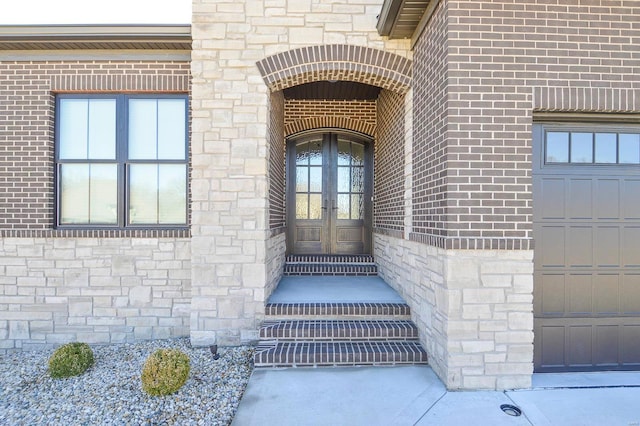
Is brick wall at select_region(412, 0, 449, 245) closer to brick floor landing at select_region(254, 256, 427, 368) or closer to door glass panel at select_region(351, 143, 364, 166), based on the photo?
brick floor landing at select_region(254, 256, 427, 368)

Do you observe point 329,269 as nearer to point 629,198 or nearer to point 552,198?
point 552,198

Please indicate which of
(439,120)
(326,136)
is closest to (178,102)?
(326,136)

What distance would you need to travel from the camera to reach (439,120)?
3.54 m

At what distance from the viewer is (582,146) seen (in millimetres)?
3648

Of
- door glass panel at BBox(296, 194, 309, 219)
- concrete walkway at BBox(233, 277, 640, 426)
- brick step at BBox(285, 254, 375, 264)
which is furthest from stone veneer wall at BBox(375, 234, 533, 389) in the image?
door glass panel at BBox(296, 194, 309, 219)

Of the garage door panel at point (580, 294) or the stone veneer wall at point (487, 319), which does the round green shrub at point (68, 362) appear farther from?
the garage door panel at point (580, 294)

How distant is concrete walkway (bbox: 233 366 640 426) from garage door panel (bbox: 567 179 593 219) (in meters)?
1.58

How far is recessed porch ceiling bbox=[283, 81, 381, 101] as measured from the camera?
19.1 feet

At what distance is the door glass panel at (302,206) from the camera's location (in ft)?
22.8

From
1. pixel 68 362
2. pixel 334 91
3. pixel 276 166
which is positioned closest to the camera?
pixel 68 362

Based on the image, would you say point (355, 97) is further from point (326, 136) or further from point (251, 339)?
point (251, 339)

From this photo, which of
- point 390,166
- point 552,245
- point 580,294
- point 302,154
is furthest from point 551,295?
point 302,154

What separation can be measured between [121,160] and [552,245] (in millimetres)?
5291

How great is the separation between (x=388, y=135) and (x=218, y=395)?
4.27m
